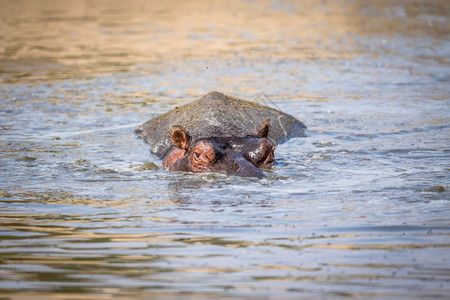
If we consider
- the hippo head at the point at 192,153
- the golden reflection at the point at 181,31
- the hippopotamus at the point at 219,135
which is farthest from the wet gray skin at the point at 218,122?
the golden reflection at the point at 181,31

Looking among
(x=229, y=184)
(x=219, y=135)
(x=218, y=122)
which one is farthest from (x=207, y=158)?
(x=218, y=122)

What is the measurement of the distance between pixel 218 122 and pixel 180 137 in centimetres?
112

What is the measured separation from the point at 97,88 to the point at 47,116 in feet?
9.83

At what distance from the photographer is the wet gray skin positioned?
29.6 feet

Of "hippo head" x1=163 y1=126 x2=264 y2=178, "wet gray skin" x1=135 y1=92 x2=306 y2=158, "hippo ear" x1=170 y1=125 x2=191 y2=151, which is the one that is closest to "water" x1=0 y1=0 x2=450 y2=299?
"hippo head" x1=163 y1=126 x2=264 y2=178

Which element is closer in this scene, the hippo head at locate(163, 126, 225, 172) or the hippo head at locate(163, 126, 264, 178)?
the hippo head at locate(163, 126, 264, 178)

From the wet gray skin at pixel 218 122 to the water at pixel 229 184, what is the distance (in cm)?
25

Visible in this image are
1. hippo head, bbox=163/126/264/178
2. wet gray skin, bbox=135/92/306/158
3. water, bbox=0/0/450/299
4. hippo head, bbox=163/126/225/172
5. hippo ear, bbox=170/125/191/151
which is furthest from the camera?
wet gray skin, bbox=135/92/306/158

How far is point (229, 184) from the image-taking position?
24.2 ft

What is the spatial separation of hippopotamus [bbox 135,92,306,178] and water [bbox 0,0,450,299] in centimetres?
18

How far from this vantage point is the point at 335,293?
4.54 meters

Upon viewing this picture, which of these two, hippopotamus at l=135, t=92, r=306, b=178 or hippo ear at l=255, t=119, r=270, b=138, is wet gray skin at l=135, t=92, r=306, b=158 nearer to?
hippopotamus at l=135, t=92, r=306, b=178

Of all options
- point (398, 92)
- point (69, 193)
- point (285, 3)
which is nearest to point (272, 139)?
point (69, 193)

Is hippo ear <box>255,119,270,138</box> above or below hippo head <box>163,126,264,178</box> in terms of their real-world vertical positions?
above
